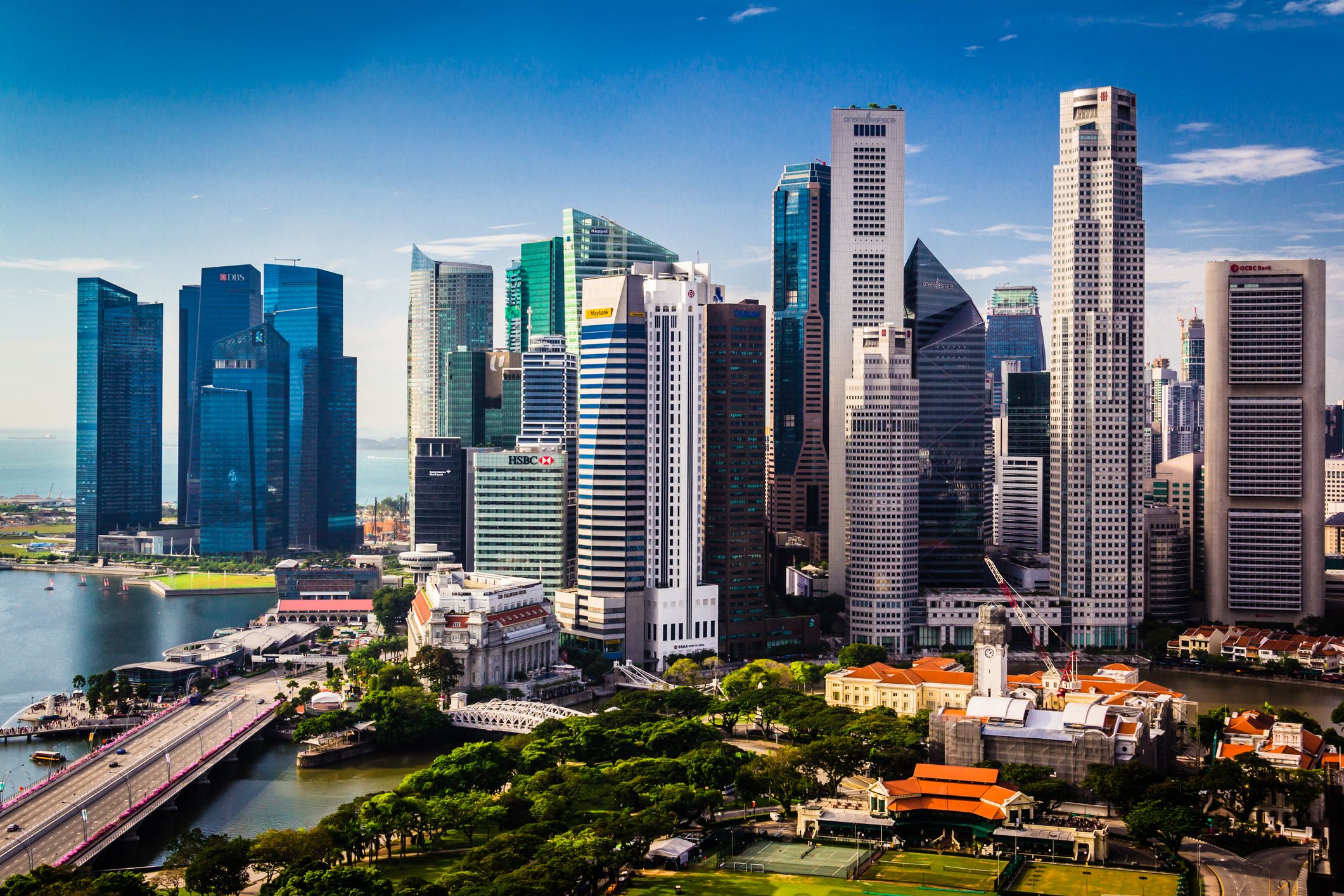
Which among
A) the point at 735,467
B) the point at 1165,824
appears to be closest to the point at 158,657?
the point at 735,467

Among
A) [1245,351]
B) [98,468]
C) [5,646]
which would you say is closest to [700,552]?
[1245,351]

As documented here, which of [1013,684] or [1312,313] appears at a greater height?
[1312,313]

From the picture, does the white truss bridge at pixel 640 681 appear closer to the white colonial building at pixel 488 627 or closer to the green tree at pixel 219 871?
the white colonial building at pixel 488 627

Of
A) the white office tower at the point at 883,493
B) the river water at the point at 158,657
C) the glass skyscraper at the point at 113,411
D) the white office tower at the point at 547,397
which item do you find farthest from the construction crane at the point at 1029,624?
the glass skyscraper at the point at 113,411

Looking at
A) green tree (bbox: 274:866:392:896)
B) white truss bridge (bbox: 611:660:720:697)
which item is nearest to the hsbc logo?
white truss bridge (bbox: 611:660:720:697)

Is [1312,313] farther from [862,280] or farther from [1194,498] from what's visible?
[862,280]

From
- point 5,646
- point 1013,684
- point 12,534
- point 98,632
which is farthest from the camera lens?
point 12,534

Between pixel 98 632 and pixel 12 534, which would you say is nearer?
pixel 98 632
